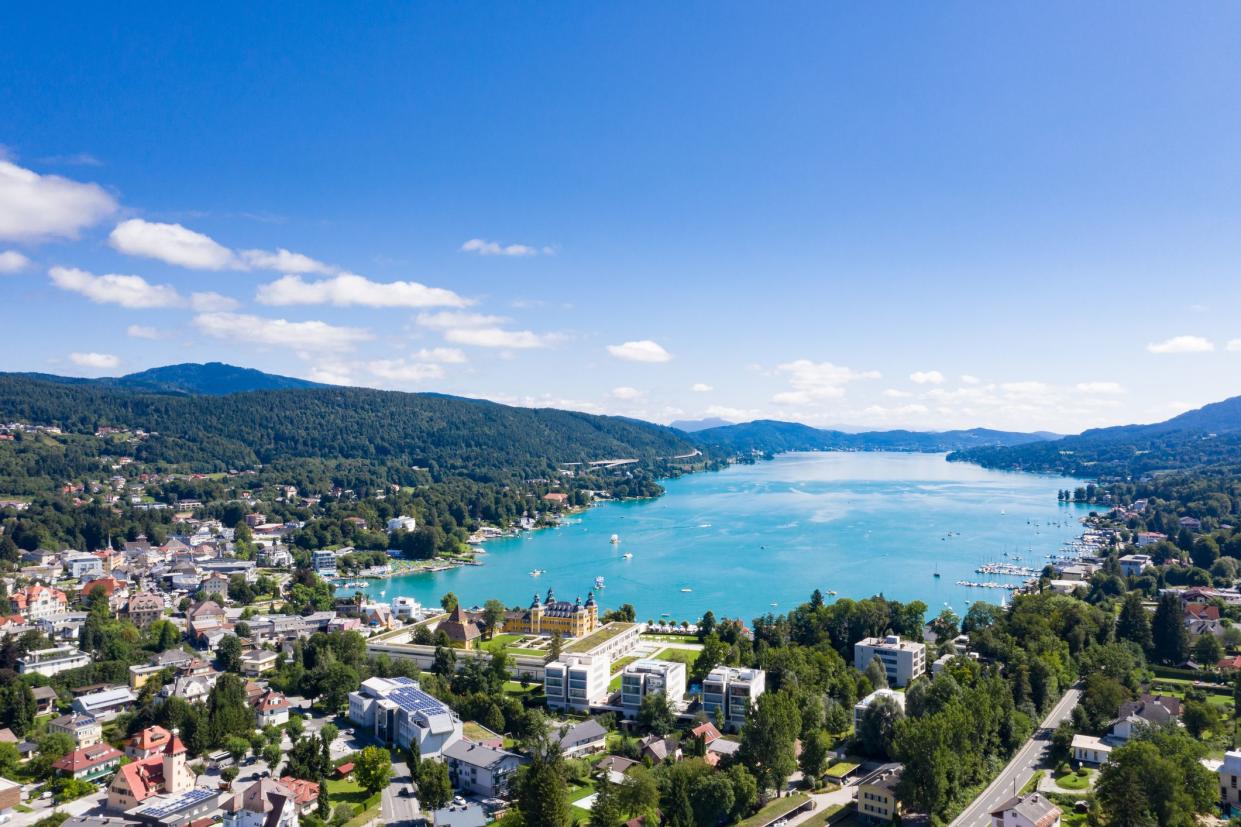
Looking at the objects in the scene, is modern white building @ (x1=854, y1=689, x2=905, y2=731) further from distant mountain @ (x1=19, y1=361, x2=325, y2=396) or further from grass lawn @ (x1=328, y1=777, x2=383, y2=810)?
distant mountain @ (x1=19, y1=361, x2=325, y2=396)

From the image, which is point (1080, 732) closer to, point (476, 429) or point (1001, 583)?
point (1001, 583)

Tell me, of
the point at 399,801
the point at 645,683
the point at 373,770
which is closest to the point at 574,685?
the point at 645,683

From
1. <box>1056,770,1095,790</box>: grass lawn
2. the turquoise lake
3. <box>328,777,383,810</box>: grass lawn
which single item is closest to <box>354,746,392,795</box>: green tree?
<box>328,777,383,810</box>: grass lawn

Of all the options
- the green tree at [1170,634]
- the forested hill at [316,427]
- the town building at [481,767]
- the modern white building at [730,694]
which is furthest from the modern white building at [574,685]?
the forested hill at [316,427]

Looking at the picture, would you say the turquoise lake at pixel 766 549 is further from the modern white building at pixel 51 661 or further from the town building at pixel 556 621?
the modern white building at pixel 51 661

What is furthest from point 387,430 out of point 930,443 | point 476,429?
point 930,443

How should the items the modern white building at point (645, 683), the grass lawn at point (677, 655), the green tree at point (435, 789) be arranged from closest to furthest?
the green tree at point (435, 789)
the modern white building at point (645, 683)
the grass lawn at point (677, 655)
